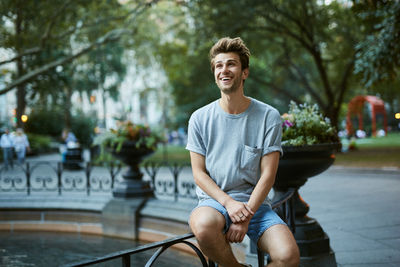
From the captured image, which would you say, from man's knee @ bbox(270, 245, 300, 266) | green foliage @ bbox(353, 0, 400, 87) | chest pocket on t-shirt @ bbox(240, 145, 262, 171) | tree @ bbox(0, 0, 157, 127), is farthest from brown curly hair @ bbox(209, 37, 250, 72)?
tree @ bbox(0, 0, 157, 127)

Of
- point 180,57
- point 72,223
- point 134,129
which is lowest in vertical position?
point 72,223

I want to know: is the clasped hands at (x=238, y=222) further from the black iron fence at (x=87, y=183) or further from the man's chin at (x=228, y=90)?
the black iron fence at (x=87, y=183)

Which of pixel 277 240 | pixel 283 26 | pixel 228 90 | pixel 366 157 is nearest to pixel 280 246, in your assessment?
pixel 277 240

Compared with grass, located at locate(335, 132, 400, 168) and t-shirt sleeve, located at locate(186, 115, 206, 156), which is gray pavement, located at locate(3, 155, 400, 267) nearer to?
t-shirt sleeve, located at locate(186, 115, 206, 156)

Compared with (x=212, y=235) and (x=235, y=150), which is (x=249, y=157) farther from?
(x=212, y=235)

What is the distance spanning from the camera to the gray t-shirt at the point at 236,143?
255cm

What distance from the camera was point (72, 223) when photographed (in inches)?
270

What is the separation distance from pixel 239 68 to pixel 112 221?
4624mm

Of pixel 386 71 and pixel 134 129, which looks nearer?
pixel 134 129

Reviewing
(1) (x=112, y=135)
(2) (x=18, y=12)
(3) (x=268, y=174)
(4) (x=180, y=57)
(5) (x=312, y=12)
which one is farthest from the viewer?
(4) (x=180, y=57)

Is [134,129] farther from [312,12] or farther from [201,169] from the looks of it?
[312,12]

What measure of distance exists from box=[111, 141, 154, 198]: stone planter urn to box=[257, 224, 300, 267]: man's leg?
15.2 feet

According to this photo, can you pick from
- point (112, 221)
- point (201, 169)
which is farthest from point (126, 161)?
point (201, 169)

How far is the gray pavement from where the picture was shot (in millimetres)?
4172
